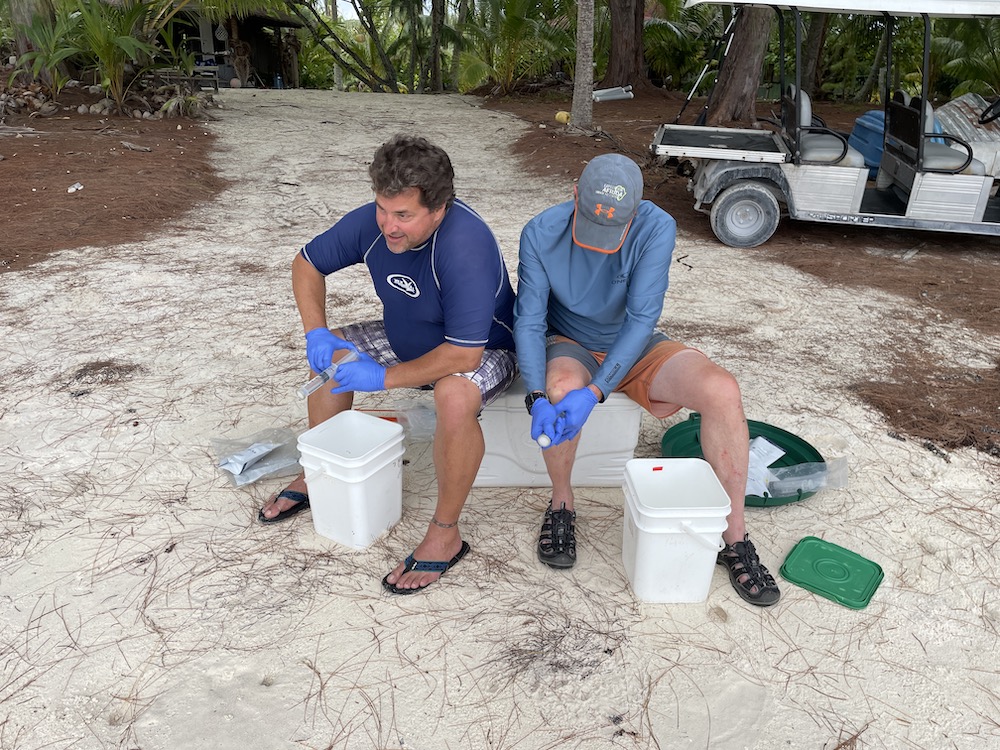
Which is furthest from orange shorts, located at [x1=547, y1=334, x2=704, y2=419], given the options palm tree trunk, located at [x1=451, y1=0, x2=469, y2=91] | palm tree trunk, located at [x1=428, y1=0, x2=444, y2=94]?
palm tree trunk, located at [x1=428, y1=0, x2=444, y2=94]

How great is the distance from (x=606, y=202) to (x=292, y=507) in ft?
4.97

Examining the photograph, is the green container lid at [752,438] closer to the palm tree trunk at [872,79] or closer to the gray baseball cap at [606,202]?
the gray baseball cap at [606,202]

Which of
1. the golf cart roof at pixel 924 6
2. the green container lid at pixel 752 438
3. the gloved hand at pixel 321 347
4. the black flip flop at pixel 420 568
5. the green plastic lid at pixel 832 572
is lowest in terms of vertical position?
the green plastic lid at pixel 832 572

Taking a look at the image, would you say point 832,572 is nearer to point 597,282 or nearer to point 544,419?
point 544,419

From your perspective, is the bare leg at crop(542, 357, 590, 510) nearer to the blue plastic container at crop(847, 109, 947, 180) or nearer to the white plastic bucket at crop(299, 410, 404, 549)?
the white plastic bucket at crop(299, 410, 404, 549)

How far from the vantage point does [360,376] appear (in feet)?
7.66

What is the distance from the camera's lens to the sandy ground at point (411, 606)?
1895 mm

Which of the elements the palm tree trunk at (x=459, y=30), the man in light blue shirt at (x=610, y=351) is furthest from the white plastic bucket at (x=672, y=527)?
the palm tree trunk at (x=459, y=30)

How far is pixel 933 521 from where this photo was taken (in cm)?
268

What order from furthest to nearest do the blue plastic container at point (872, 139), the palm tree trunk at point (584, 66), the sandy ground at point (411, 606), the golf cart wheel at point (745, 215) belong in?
the palm tree trunk at point (584, 66) → the blue plastic container at point (872, 139) → the golf cart wheel at point (745, 215) → the sandy ground at point (411, 606)

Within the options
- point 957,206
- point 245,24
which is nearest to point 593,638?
point 957,206

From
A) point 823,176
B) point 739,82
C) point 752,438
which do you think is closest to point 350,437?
point 752,438

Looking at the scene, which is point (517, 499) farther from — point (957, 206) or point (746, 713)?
point (957, 206)

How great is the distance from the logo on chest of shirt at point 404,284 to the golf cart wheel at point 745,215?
4.17 metres
